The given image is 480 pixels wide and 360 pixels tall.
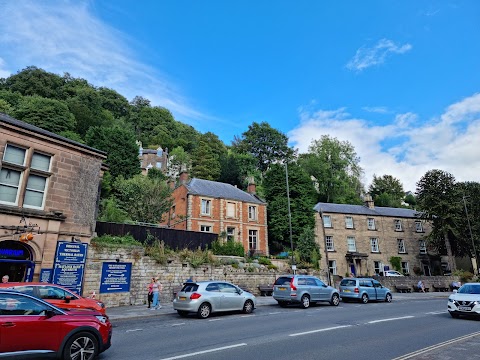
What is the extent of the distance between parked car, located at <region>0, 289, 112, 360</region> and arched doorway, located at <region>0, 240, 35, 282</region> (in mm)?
9267

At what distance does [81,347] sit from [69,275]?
10.3 meters

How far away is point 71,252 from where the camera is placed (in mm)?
15344

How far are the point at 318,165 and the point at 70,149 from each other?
1989 inches

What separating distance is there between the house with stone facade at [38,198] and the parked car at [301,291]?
35.5 ft

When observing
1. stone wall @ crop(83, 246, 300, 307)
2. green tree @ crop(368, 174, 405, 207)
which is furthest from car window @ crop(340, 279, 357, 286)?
green tree @ crop(368, 174, 405, 207)

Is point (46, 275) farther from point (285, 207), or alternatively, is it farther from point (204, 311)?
point (285, 207)

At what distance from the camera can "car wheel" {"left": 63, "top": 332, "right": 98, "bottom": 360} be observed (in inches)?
238

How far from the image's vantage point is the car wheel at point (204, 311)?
13000mm

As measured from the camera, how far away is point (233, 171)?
2347 inches

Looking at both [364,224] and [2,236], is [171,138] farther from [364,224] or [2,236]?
[2,236]

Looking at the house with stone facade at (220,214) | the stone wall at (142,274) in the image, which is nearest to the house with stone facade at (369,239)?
the house with stone facade at (220,214)

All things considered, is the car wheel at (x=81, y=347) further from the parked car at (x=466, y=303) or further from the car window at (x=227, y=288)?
the parked car at (x=466, y=303)

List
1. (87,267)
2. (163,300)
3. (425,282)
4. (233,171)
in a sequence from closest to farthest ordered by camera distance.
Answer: (87,267) → (163,300) → (425,282) → (233,171)

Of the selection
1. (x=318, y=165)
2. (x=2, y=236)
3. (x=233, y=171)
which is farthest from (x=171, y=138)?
(x=2, y=236)
